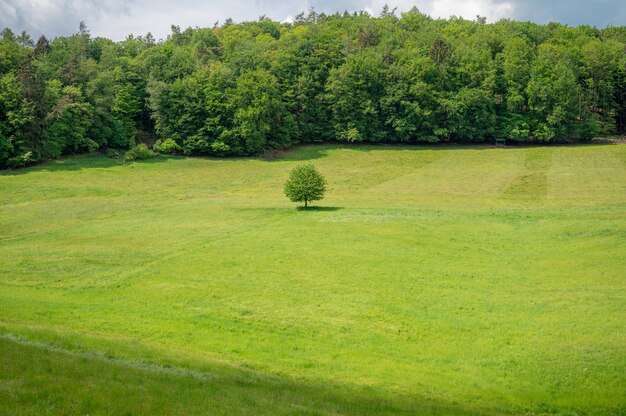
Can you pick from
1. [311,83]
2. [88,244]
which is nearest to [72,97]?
[311,83]

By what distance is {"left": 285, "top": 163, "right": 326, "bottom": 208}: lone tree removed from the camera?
54.1m

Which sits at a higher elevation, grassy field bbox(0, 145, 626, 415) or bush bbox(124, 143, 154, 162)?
bush bbox(124, 143, 154, 162)

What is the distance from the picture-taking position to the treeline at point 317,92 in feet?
295

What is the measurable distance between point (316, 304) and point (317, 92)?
81940 mm

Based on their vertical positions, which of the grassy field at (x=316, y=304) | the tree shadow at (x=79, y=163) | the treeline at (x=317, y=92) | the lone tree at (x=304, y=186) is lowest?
the grassy field at (x=316, y=304)

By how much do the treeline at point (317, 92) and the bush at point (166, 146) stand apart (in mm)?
353

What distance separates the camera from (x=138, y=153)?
3393 inches

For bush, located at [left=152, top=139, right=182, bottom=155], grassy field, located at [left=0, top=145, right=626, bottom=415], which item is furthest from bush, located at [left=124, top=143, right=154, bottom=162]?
grassy field, located at [left=0, top=145, right=626, bottom=415]

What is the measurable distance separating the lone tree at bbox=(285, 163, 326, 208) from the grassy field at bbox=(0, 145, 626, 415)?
2.01 metres

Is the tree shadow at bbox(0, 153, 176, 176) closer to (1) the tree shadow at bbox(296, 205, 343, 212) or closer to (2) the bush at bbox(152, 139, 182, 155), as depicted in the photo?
(2) the bush at bbox(152, 139, 182, 155)

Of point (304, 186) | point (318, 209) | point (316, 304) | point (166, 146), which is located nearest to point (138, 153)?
point (166, 146)

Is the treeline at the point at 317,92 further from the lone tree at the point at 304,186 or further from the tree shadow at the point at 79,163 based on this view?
the lone tree at the point at 304,186

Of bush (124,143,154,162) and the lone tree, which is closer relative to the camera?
the lone tree

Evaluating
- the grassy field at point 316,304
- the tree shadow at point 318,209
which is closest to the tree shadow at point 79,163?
the grassy field at point 316,304
